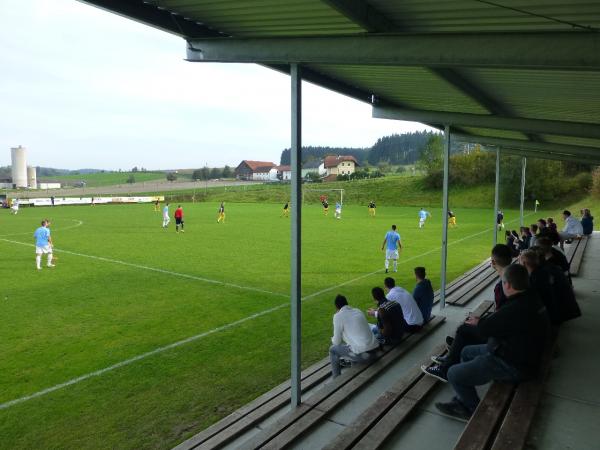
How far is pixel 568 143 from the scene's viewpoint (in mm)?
12648

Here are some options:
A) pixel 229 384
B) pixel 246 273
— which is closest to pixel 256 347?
pixel 229 384

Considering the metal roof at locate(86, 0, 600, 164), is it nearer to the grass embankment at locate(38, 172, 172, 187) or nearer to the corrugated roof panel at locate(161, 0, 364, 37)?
the corrugated roof panel at locate(161, 0, 364, 37)

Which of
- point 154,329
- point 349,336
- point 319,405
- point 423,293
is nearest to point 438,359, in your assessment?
point 349,336

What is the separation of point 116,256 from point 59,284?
4650 mm

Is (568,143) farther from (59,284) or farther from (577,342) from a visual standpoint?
(59,284)

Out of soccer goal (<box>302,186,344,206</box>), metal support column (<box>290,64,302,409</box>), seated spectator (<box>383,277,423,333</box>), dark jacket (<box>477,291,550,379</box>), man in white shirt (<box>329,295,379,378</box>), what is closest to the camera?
dark jacket (<box>477,291,550,379</box>)

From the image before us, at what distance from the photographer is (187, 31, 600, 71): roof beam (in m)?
3.28

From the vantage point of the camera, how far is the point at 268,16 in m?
4.52

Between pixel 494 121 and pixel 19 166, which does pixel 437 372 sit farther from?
pixel 19 166

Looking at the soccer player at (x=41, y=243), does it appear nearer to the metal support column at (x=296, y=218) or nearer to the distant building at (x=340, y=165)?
the metal support column at (x=296, y=218)

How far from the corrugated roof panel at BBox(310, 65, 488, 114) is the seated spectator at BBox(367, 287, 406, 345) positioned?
310cm

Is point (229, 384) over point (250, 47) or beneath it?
beneath

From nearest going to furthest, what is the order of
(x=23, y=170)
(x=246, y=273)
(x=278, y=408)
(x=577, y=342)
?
1. (x=278, y=408)
2. (x=577, y=342)
3. (x=246, y=273)
4. (x=23, y=170)

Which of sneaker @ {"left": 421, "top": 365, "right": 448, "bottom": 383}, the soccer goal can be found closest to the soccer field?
sneaker @ {"left": 421, "top": 365, "right": 448, "bottom": 383}
